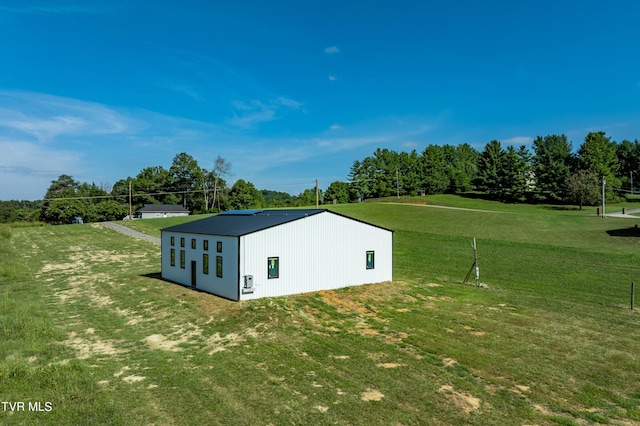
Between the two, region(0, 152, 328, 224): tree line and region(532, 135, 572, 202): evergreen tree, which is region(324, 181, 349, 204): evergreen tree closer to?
region(0, 152, 328, 224): tree line

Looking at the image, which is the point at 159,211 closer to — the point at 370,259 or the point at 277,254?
the point at 370,259

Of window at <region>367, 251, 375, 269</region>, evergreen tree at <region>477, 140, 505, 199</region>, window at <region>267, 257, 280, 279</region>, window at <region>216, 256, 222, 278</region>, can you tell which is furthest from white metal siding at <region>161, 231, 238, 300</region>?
evergreen tree at <region>477, 140, 505, 199</region>

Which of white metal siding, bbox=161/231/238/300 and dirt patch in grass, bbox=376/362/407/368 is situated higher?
white metal siding, bbox=161/231/238/300

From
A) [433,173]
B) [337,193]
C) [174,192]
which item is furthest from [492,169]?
[174,192]

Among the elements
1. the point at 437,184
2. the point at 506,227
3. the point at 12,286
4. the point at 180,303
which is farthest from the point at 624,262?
the point at 437,184

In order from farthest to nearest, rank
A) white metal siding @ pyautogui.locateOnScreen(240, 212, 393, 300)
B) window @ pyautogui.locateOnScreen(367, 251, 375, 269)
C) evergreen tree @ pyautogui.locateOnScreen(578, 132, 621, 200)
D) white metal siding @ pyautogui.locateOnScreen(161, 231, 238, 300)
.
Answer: evergreen tree @ pyautogui.locateOnScreen(578, 132, 621, 200) < window @ pyautogui.locateOnScreen(367, 251, 375, 269) < white metal siding @ pyautogui.locateOnScreen(240, 212, 393, 300) < white metal siding @ pyautogui.locateOnScreen(161, 231, 238, 300)

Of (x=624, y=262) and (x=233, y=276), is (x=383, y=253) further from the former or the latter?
(x=624, y=262)

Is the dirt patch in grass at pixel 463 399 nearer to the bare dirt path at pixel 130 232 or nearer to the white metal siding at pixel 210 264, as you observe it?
the white metal siding at pixel 210 264
